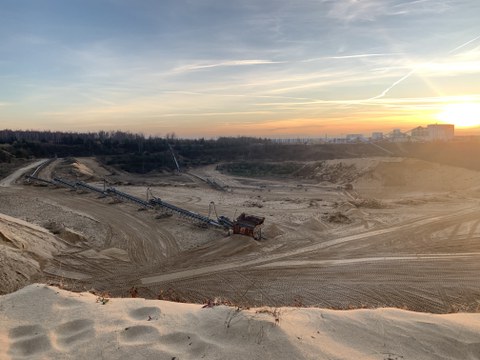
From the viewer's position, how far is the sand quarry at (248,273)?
5.31m

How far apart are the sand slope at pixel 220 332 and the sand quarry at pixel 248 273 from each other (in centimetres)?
2

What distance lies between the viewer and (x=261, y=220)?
2206cm

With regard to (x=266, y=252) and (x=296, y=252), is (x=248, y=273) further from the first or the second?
(x=296, y=252)

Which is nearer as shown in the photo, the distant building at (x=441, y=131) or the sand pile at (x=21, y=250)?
the sand pile at (x=21, y=250)

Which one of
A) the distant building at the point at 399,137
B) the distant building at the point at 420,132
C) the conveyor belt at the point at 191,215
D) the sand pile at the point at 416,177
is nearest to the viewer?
the conveyor belt at the point at 191,215


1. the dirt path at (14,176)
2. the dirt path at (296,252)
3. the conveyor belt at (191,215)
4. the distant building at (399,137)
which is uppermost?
the distant building at (399,137)

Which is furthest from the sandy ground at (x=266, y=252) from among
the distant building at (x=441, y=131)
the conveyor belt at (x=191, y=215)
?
the distant building at (x=441, y=131)

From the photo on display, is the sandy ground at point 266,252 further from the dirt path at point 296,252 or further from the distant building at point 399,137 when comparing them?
the distant building at point 399,137

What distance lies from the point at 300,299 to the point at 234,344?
31.9 feet

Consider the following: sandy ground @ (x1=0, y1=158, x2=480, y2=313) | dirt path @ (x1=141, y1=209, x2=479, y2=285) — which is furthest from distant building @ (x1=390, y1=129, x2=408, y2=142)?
dirt path @ (x1=141, y1=209, x2=479, y2=285)

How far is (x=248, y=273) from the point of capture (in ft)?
56.1

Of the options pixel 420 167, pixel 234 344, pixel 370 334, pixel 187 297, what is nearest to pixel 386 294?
pixel 187 297

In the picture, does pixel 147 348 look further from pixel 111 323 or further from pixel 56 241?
pixel 56 241

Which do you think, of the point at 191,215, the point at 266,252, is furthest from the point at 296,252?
the point at 191,215
